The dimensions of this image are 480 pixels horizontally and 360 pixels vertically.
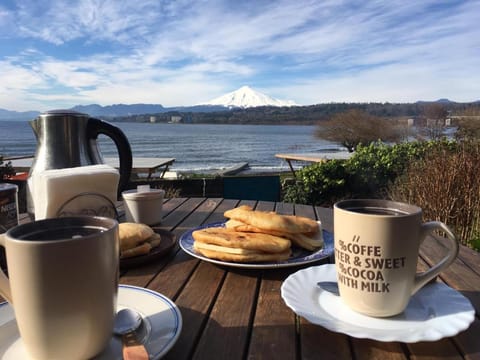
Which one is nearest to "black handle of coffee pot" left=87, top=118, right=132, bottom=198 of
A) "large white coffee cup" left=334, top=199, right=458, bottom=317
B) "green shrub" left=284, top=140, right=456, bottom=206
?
"large white coffee cup" left=334, top=199, right=458, bottom=317

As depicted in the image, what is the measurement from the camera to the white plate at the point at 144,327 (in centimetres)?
58

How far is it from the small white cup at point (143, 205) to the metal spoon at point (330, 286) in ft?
2.70

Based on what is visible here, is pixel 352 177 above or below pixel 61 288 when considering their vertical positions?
below

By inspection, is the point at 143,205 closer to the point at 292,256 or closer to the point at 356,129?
the point at 292,256

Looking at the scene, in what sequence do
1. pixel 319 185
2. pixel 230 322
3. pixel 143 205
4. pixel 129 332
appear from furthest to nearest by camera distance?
pixel 319 185 < pixel 143 205 < pixel 230 322 < pixel 129 332

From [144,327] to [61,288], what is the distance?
0.19m

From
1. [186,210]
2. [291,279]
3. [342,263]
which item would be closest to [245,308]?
[291,279]

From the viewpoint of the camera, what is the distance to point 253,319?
0.75 meters

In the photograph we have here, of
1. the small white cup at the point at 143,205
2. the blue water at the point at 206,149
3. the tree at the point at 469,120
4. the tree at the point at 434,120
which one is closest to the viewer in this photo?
the small white cup at the point at 143,205

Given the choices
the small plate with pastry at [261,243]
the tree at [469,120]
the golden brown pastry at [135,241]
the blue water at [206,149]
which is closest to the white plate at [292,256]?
the small plate with pastry at [261,243]

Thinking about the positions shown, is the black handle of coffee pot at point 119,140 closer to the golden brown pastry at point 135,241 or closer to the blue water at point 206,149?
the golden brown pastry at point 135,241

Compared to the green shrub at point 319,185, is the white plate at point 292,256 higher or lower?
higher

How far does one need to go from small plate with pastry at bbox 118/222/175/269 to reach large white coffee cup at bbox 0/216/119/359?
44 cm

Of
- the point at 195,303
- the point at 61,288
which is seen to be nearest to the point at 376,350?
the point at 195,303
